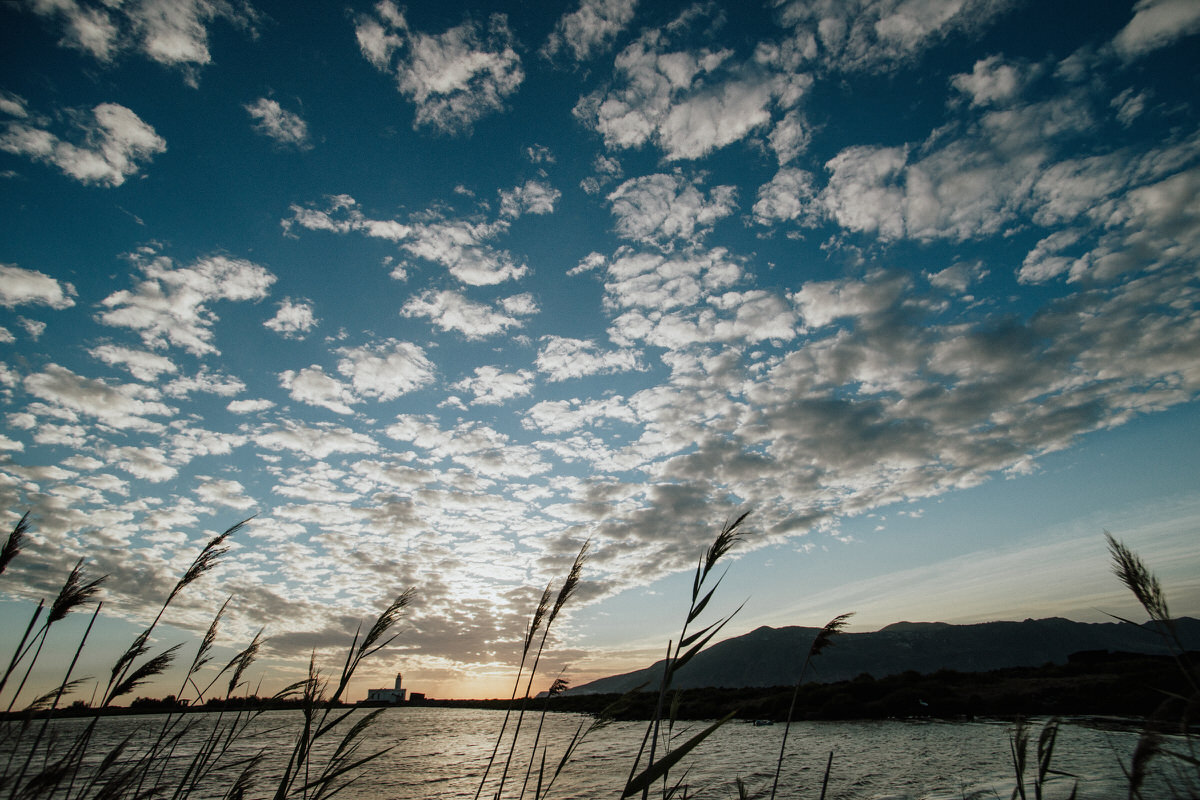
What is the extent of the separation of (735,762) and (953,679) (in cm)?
3216

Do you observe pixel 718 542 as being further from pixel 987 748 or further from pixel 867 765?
pixel 987 748

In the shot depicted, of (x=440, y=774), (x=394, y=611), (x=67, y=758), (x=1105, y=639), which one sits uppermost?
(x=1105, y=639)

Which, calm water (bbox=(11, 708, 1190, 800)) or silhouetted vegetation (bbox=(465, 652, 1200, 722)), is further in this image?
silhouetted vegetation (bbox=(465, 652, 1200, 722))

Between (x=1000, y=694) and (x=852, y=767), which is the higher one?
(x=1000, y=694)

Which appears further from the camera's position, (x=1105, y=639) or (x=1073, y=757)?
(x=1105, y=639)

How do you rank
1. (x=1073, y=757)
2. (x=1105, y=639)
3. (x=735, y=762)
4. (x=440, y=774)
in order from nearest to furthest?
(x=1073, y=757) → (x=735, y=762) → (x=440, y=774) → (x=1105, y=639)

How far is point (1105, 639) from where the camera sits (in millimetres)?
199875

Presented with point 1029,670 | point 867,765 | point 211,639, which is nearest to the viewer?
point 211,639

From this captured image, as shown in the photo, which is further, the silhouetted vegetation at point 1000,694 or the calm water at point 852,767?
the silhouetted vegetation at point 1000,694

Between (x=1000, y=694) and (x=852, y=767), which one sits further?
(x=1000, y=694)

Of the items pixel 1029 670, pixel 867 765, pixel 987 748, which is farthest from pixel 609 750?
pixel 1029 670

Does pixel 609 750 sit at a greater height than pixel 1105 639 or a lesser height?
lesser

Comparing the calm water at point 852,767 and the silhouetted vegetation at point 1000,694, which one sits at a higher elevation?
the silhouetted vegetation at point 1000,694

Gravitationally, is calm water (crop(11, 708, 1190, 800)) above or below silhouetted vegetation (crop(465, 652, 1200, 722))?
below
